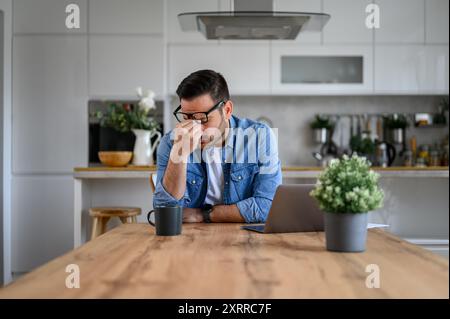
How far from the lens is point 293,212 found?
1.72m

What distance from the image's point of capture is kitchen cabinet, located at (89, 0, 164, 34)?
479 centimetres

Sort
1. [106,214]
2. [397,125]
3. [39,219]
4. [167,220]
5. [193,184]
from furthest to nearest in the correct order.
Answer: [397,125] < [39,219] < [106,214] < [193,184] < [167,220]

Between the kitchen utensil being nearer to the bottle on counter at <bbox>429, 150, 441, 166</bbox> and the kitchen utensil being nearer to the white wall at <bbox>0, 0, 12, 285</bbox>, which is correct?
the bottle on counter at <bbox>429, 150, 441, 166</bbox>

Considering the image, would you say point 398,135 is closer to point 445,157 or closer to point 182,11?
point 445,157

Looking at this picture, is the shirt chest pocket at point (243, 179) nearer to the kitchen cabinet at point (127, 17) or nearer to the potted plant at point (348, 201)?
the potted plant at point (348, 201)

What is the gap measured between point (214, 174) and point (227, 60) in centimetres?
262

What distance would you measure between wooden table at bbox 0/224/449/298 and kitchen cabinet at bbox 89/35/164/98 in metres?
3.33

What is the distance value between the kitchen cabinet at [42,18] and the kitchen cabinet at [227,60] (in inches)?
32.1

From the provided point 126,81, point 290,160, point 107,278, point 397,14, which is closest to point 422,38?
point 397,14

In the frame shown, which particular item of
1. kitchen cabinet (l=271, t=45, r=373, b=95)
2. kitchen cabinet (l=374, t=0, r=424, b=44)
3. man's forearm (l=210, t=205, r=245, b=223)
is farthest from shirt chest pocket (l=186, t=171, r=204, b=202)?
kitchen cabinet (l=374, t=0, r=424, b=44)

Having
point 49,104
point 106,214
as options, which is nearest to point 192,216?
point 106,214

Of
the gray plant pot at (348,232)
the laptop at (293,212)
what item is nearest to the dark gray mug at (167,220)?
the laptop at (293,212)

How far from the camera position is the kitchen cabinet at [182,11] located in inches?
191
